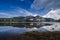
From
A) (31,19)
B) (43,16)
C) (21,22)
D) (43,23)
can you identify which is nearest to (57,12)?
(43,16)

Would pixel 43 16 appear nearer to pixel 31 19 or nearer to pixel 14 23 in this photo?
pixel 31 19

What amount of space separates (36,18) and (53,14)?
4578mm

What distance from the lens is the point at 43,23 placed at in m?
25.0

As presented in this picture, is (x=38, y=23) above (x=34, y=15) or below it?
below

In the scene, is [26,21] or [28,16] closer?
[28,16]

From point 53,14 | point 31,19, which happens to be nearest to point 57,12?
point 53,14

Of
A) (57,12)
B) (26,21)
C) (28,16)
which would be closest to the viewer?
(57,12)

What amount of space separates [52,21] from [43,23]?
6.44 ft

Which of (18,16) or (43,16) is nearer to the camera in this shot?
(43,16)

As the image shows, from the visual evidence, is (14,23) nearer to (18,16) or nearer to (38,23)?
(18,16)

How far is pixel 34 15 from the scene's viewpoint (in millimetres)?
23984

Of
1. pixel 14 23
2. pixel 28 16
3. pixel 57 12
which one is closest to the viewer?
pixel 57 12

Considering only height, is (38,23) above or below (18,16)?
below

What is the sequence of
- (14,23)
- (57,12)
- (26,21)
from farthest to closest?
(14,23)
(26,21)
(57,12)
